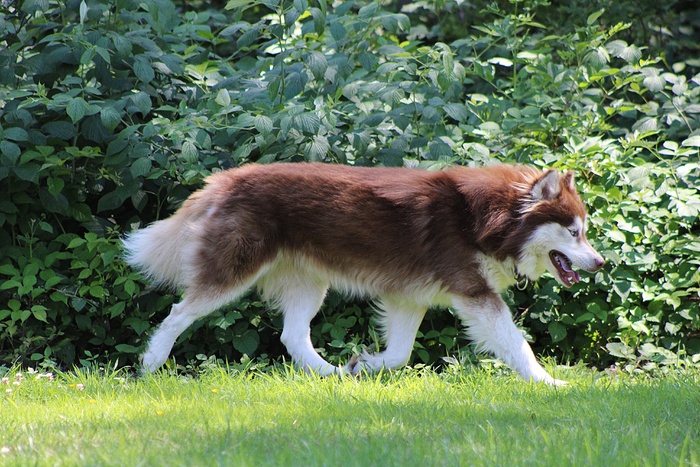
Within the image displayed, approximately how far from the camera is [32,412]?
4.21m

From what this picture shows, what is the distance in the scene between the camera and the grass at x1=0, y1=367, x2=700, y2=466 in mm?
3375

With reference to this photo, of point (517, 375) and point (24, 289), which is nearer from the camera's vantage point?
point (517, 375)

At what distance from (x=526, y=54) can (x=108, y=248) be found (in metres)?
3.51

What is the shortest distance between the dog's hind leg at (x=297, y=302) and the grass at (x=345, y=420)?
1.60 ft

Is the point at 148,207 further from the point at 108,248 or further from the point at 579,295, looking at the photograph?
the point at 579,295

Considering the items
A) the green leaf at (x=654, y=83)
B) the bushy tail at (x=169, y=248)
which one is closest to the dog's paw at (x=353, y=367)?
the bushy tail at (x=169, y=248)

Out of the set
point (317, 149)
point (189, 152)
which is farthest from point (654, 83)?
point (189, 152)

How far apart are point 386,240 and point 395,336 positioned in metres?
0.64

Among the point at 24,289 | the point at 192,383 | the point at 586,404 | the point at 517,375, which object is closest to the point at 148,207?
the point at 24,289

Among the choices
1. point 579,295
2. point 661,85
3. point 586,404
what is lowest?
point 579,295

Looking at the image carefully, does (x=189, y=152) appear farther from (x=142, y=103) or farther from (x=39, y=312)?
(x=39, y=312)

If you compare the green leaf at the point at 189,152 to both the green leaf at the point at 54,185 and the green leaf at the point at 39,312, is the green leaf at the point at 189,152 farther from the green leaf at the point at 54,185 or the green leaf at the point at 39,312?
the green leaf at the point at 39,312

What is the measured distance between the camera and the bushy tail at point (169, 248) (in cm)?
541

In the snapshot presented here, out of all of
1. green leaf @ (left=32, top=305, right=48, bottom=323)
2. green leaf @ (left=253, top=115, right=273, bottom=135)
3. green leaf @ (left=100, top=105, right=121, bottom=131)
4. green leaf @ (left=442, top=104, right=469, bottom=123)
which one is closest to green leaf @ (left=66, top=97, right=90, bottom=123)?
green leaf @ (left=100, top=105, right=121, bottom=131)
